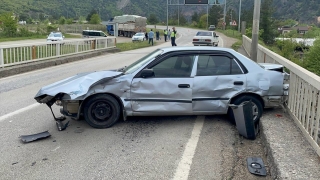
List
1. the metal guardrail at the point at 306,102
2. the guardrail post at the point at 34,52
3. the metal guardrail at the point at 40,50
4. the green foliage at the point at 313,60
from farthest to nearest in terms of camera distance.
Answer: the guardrail post at the point at 34,52, the green foliage at the point at 313,60, the metal guardrail at the point at 40,50, the metal guardrail at the point at 306,102

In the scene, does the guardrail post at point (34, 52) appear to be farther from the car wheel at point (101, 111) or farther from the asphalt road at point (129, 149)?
the car wheel at point (101, 111)

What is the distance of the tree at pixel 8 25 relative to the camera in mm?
→ 58188

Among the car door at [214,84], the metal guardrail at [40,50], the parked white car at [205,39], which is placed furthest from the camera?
the parked white car at [205,39]

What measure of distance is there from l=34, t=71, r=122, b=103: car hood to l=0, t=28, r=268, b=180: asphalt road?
26.6 inches

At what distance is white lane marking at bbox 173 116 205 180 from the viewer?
171 inches

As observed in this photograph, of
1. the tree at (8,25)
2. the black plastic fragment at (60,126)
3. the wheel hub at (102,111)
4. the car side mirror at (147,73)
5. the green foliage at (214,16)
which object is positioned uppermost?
the green foliage at (214,16)

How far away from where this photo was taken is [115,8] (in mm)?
157875

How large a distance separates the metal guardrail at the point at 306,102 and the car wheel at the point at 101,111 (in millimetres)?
3048

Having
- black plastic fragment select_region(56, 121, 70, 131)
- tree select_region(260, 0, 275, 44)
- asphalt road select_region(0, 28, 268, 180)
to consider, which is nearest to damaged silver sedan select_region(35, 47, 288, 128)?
black plastic fragment select_region(56, 121, 70, 131)

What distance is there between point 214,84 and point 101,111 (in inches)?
82.1

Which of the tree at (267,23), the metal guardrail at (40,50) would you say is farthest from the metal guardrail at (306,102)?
the tree at (267,23)

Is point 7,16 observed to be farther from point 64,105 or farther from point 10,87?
point 64,105

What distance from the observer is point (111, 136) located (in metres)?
5.77

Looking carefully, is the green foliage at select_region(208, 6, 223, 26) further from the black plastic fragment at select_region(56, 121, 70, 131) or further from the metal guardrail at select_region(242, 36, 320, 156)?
the black plastic fragment at select_region(56, 121, 70, 131)
